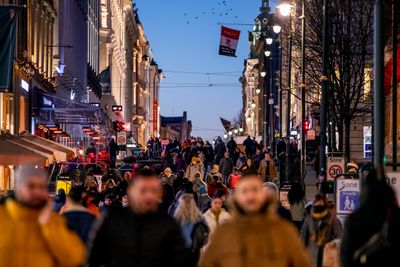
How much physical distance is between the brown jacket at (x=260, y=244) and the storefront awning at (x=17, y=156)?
19.3 m

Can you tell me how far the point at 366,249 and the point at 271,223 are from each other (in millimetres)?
1655

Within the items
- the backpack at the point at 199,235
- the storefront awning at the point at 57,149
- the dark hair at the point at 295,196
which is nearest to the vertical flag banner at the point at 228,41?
the storefront awning at the point at 57,149

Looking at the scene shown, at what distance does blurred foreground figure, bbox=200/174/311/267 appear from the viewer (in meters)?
7.69

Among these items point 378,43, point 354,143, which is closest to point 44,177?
point 378,43

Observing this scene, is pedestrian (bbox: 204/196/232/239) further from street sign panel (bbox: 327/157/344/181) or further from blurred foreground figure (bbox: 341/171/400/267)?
street sign panel (bbox: 327/157/344/181)

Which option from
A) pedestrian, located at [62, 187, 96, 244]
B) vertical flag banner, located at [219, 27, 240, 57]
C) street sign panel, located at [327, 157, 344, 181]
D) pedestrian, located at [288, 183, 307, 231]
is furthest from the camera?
vertical flag banner, located at [219, 27, 240, 57]

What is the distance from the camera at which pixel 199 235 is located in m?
13.2

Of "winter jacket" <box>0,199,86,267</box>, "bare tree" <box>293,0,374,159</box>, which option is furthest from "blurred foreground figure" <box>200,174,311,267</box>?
"bare tree" <box>293,0,374,159</box>

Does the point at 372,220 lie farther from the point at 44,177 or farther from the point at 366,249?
the point at 44,177

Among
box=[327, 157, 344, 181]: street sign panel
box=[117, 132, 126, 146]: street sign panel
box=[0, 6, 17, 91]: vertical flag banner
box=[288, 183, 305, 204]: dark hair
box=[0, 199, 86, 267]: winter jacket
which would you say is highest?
box=[0, 6, 17, 91]: vertical flag banner

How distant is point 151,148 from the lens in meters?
67.2

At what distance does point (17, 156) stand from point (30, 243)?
1920 cm

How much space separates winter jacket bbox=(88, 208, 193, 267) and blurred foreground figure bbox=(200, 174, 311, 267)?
46 cm

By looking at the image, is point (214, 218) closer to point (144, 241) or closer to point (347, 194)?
point (347, 194)
